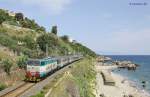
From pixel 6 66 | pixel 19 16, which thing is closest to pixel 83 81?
pixel 6 66

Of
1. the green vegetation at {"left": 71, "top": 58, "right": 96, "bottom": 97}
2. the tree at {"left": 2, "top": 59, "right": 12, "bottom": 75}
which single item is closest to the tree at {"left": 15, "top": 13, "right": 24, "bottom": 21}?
the green vegetation at {"left": 71, "top": 58, "right": 96, "bottom": 97}

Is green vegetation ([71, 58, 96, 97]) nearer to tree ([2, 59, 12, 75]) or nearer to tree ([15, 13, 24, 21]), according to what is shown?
tree ([2, 59, 12, 75])

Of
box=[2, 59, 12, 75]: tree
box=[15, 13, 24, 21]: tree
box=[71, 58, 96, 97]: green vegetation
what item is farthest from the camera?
box=[15, 13, 24, 21]: tree

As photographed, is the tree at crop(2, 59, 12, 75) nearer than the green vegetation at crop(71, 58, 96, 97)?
Yes

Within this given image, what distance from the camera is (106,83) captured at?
84.9 meters

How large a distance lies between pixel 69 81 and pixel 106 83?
46.1 m

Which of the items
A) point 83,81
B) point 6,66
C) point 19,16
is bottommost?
point 83,81

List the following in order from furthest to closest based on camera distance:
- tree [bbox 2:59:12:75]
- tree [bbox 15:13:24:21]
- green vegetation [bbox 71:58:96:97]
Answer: tree [bbox 15:13:24:21] → green vegetation [bbox 71:58:96:97] → tree [bbox 2:59:12:75]

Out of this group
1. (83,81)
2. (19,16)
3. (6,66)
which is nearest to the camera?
(6,66)

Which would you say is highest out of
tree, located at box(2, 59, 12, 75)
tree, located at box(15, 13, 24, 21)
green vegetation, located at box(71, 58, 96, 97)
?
tree, located at box(15, 13, 24, 21)

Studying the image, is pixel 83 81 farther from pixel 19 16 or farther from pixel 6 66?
pixel 19 16

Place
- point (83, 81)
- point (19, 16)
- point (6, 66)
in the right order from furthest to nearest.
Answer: point (19, 16) < point (83, 81) < point (6, 66)

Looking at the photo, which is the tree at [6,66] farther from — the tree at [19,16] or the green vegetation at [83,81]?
the tree at [19,16]

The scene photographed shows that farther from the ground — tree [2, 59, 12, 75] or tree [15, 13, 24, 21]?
tree [15, 13, 24, 21]
